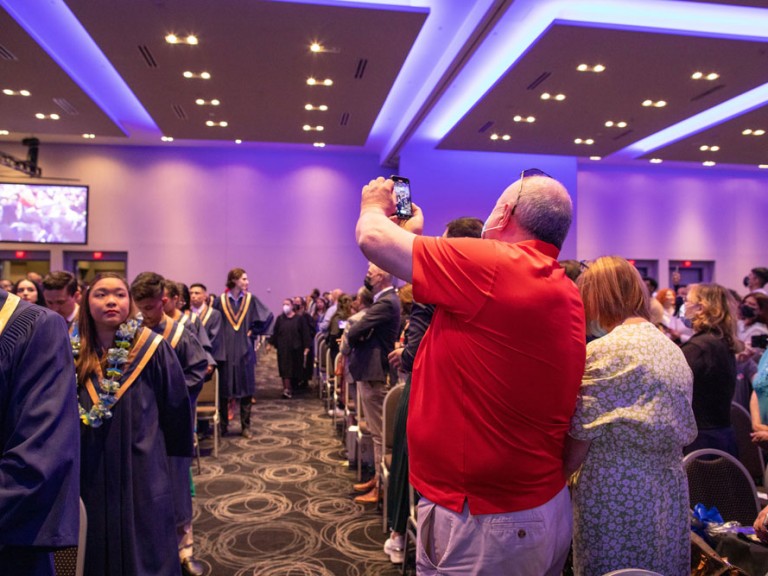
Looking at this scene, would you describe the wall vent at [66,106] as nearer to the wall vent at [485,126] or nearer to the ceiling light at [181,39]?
the ceiling light at [181,39]

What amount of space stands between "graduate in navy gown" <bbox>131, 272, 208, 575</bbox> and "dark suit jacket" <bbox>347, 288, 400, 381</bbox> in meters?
1.24

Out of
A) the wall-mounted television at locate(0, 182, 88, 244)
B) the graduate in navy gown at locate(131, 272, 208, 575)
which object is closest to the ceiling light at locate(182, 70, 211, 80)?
the graduate in navy gown at locate(131, 272, 208, 575)

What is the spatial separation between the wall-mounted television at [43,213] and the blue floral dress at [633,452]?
13.3 meters

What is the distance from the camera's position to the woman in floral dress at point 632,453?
1532 millimetres

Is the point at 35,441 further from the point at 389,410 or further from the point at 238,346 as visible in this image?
the point at 238,346

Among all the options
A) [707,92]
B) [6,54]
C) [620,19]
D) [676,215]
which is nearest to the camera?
[620,19]

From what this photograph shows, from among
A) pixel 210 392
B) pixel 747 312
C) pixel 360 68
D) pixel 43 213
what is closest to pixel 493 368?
pixel 747 312

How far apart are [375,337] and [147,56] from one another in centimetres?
519

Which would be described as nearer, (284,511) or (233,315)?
(284,511)

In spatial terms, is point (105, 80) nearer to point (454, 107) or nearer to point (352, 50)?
point (352, 50)

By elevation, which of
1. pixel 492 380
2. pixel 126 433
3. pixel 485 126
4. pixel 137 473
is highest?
pixel 485 126

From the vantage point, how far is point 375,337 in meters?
4.26

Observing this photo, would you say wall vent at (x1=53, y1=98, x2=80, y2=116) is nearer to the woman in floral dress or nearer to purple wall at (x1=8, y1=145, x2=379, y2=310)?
purple wall at (x1=8, y1=145, x2=379, y2=310)

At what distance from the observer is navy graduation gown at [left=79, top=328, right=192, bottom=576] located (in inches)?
90.7
